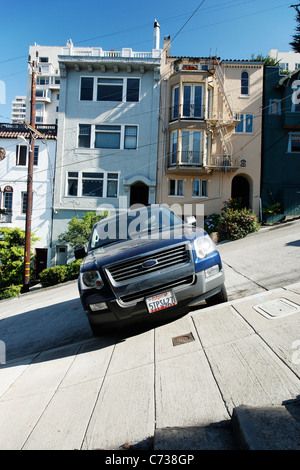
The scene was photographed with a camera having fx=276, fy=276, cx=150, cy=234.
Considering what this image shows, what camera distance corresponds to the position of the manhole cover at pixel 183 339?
364 centimetres

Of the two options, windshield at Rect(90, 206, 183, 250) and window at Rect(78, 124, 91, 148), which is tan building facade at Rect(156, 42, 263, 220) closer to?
window at Rect(78, 124, 91, 148)

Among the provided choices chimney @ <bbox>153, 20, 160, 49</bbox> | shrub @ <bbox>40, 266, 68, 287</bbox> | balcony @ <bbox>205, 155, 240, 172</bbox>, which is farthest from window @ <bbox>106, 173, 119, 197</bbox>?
chimney @ <bbox>153, 20, 160, 49</bbox>

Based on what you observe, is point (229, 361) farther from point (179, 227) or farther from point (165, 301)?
point (179, 227)

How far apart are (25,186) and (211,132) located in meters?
14.9

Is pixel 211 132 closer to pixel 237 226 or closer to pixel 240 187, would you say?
pixel 240 187

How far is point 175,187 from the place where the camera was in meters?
21.4

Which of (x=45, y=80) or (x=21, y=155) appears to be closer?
(x=21, y=155)

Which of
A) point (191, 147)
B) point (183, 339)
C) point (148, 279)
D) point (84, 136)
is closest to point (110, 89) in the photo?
point (84, 136)

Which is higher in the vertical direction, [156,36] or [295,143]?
[156,36]

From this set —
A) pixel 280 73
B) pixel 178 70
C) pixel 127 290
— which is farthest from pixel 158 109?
pixel 127 290

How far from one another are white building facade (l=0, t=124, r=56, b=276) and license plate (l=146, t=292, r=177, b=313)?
18.9 meters

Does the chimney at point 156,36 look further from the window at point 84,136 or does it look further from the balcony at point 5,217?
the balcony at point 5,217

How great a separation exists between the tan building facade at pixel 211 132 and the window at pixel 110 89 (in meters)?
3.40
